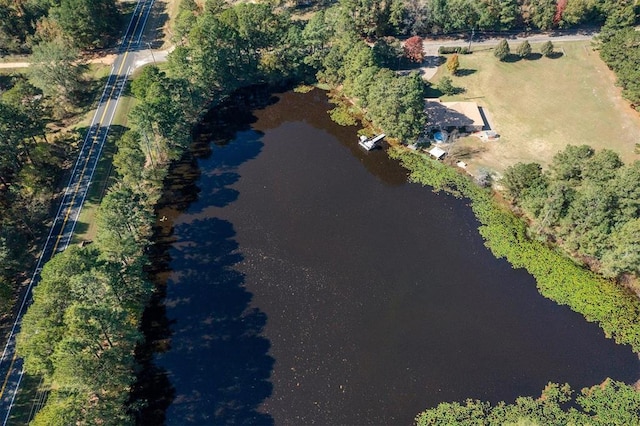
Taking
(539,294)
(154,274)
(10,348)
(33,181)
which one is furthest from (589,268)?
(33,181)

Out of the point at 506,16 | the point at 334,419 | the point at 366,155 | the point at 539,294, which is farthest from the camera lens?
the point at 506,16

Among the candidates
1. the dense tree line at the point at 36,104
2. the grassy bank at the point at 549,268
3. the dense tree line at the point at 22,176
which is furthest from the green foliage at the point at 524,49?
the dense tree line at the point at 22,176

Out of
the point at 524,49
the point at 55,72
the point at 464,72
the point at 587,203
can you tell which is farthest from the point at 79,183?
the point at 524,49

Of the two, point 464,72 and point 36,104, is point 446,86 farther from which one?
point 36,104

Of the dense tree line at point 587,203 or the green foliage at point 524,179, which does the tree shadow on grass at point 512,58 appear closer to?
Result: the dense tree line at point 587,203

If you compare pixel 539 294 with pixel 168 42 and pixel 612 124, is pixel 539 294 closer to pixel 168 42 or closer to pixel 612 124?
pixel 612 124

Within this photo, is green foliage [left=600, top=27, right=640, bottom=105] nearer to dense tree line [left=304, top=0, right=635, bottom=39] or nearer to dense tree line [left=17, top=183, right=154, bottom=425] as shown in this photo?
dense tree line [left=304, top=0, right=635, bottom=39]
